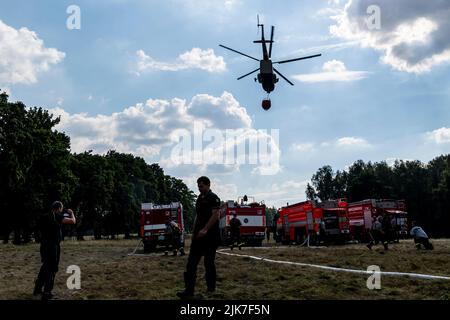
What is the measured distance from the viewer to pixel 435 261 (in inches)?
614

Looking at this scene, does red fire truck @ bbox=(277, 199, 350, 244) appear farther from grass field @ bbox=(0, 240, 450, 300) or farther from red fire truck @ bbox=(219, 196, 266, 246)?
grass field @ bbox=(0, 240, 450, 300)

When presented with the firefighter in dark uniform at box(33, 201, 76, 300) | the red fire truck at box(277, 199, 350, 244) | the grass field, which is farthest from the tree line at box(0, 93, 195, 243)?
the firefighter in dark uniform at box(33, 201, 76, 300)

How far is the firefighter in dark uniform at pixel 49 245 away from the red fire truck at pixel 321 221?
25837 mm

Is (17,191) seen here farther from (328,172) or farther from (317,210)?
(328,172)

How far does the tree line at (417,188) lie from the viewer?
81625 mm

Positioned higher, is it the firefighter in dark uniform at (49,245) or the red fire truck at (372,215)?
the red fire truck at (372,215)

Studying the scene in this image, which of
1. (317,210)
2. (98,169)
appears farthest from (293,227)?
(98,169)

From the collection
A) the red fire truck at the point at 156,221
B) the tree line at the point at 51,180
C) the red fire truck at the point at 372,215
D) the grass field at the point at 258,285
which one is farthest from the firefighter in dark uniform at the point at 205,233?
the tree line at the point at 51,180

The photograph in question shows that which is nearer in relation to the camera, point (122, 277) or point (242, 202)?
point (122, 277)

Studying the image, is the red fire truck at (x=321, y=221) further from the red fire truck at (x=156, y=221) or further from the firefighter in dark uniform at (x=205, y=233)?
the firefighter in dark uniform at (x=205, y=233)

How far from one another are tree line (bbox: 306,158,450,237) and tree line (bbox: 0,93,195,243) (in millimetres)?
45027

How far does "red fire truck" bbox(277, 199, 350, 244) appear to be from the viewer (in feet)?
111

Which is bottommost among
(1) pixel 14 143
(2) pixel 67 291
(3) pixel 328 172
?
(2) pixel 67 291
